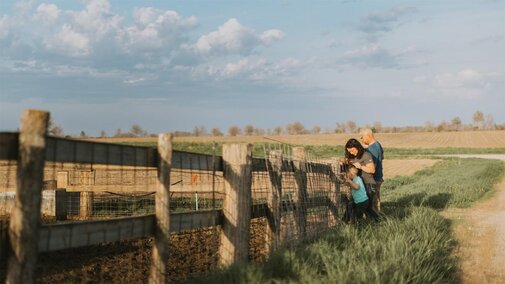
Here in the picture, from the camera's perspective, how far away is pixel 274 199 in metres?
7.79

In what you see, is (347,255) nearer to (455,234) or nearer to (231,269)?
(231,269)

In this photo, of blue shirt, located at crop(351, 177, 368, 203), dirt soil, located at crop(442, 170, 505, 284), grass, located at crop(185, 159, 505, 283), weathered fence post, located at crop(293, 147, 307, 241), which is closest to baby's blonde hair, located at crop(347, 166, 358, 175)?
blue shirt, located at crop(351, 177, 368, 203)

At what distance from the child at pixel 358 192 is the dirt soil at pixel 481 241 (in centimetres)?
148

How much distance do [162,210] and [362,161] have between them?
5.65 metres

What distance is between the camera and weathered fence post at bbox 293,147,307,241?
8.38m

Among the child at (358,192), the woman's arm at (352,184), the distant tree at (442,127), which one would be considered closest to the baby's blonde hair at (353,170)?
the child at (358,192)

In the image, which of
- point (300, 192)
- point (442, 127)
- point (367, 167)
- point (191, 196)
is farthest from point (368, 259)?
point (442, 127)

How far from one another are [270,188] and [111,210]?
19.9 feet

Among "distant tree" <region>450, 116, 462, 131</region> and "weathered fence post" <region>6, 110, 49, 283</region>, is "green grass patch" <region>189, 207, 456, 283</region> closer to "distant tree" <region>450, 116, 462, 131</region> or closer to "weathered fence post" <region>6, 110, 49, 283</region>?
"weathered fence post" <region>6, 110, 49, 283</region>

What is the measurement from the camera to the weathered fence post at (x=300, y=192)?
8375 millimetres

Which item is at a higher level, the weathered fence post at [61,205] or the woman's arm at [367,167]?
the woman's arm at [367,167]

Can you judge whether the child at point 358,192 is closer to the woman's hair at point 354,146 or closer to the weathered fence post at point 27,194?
the woman's hair at point 354,146

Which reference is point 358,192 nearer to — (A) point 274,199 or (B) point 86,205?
(A) point 274,199

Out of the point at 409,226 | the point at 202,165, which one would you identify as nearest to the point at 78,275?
the point at 202,165
